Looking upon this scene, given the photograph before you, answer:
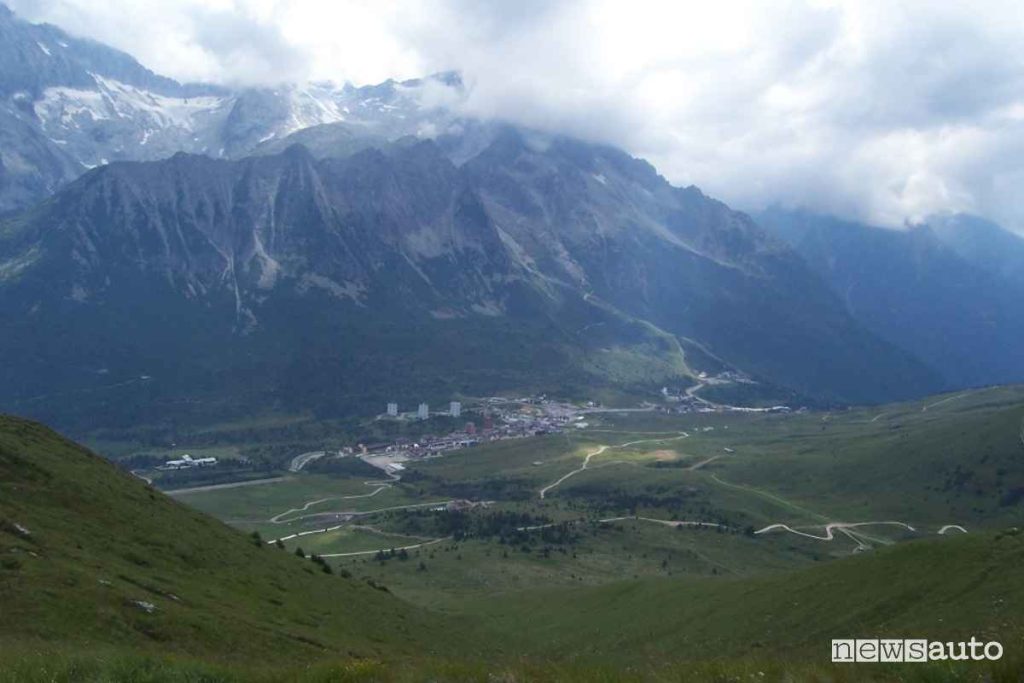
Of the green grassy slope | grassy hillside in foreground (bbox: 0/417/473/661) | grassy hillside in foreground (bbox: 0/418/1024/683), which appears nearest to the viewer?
grassy hillside in foreground (bbox: 0/418/1024/683)

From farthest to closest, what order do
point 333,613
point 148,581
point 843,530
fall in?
point 843,530
point 333,613
point 148,581

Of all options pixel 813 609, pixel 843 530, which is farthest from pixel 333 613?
pixel 843 530

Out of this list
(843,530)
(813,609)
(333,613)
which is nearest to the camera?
(813,609)

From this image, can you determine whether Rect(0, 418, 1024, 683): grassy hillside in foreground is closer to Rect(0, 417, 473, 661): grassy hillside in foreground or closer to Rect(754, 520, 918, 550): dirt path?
Rect(0, 417, 473, 661): grassy hillside in foreground

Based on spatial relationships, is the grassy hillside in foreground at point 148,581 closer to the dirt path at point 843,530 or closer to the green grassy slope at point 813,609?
the green grassy slope at point 813,609

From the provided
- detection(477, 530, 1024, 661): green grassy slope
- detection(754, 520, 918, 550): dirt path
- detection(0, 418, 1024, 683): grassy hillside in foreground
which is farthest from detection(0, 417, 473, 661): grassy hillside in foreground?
detection(754, 520, 918, 550): dirt path

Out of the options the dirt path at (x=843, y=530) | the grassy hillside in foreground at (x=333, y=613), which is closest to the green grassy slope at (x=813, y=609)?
the grassy hillside in foreground at (x=333, y=613)

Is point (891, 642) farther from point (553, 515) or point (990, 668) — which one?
point (553, 515)

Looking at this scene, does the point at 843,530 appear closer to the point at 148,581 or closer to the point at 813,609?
the point at 813,609

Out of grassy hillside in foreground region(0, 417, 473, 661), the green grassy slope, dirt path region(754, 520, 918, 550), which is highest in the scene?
grassy hillside in foreground region(0, 417, 473, 661)
